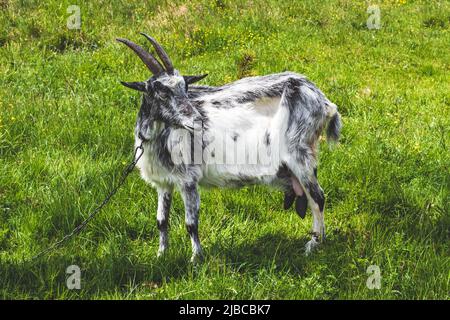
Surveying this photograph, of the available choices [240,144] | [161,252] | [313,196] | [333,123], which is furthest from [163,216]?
[333,123]

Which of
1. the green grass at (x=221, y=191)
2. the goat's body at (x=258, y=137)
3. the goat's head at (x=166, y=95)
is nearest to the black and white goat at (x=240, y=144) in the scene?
the goat's body at (x=258, y=137)

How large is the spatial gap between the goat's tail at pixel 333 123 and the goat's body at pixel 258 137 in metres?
0.15

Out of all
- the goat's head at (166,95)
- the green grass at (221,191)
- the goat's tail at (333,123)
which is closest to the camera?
the goat's head at (166,95)

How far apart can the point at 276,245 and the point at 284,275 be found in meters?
0.57

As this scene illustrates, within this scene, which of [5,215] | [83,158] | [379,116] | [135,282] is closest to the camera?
[135,282]

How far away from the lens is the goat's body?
486 centimetres

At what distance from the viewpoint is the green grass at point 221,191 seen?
4.55m

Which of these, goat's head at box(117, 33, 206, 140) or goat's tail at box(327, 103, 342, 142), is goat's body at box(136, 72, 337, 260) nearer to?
goat's tail at box(327, 103, 342, 142)

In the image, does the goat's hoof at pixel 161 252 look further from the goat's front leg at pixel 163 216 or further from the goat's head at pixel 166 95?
the goat's head at pixel 166 95

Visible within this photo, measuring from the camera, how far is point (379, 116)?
25.4ft

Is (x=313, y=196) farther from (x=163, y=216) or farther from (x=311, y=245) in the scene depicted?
(x=163, y=216)
